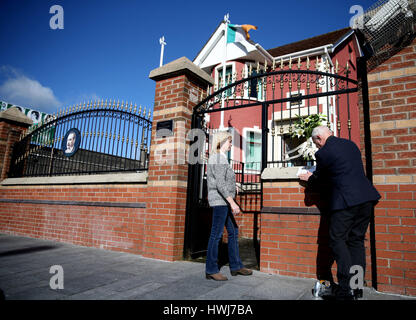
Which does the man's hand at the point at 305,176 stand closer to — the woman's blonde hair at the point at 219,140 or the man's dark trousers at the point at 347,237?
the man's dark trousers at the point at 347,237

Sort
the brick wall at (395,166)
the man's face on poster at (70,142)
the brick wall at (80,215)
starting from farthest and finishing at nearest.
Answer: the man's face on poster at (70,142) < the brick wall at (80,215) < the brick wall at (395,166)

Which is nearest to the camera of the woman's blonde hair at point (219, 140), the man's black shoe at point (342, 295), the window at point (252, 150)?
the man's black shoe at point (342, 295)

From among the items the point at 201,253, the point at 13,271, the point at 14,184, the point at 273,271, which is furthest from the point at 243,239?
the point at 14,184

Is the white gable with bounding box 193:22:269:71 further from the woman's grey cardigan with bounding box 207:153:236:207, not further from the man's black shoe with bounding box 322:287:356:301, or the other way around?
the man's black shoe with bounding box 322:287:356:301

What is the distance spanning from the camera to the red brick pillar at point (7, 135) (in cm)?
770

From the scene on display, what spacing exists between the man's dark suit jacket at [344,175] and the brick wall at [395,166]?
47 cm

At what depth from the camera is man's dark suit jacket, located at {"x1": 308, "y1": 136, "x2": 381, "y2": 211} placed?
8.16 ft

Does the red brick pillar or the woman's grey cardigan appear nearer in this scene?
the woman's grey cardigan

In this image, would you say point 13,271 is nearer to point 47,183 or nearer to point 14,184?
point 47,183

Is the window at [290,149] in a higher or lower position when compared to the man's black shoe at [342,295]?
higher

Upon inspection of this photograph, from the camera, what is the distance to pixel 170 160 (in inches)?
174

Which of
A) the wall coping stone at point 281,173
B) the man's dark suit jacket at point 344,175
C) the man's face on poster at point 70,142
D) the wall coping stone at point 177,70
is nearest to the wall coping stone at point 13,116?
the man's face on poster at point 70,142

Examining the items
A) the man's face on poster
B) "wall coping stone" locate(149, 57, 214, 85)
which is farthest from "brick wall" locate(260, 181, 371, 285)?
the man's face on poster

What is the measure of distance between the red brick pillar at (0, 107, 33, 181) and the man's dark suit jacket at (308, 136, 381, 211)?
→ 28.5 feet
